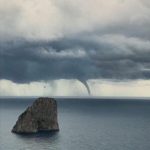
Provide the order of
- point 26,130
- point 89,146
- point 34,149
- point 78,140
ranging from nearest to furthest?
point 34,149
point 89,146
point 78,140
point 26,130

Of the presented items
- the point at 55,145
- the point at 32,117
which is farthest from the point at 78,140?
the point at 32,117

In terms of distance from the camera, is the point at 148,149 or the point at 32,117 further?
the point at 32,117

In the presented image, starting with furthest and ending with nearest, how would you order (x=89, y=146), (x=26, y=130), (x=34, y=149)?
(x=26, y=130) < (x=89, y=146) < (x=34, y=149)

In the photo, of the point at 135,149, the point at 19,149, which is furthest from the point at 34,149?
the point at 135,149

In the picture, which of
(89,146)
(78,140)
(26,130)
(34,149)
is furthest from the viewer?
(26,130)

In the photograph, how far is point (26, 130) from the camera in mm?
195875

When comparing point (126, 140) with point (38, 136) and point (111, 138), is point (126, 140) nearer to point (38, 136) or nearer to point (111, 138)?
point (111, 138)

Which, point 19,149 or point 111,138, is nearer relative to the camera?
point 19,149

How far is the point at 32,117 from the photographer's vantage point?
649ft

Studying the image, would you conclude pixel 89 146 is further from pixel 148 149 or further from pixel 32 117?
pixel 32 117

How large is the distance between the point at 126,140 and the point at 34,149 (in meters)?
53.8

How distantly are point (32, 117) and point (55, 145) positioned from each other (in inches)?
1442

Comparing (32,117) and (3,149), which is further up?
(32,117)

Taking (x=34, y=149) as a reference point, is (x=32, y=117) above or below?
above
